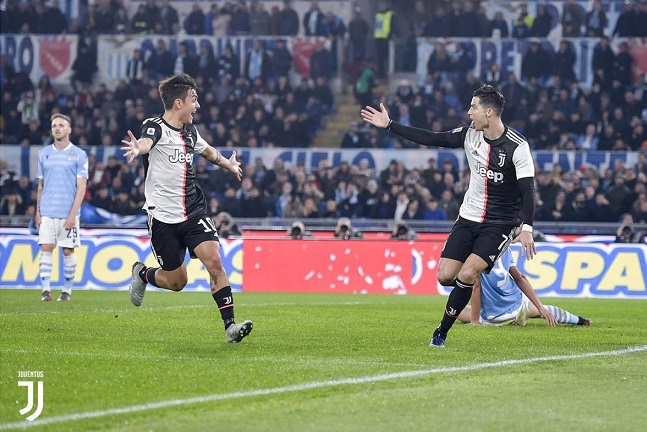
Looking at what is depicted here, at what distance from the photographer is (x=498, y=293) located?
12359 millimetres

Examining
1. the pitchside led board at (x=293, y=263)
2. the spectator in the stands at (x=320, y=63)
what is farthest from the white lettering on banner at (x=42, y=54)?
the pitchside led board at (x=293, y=263)

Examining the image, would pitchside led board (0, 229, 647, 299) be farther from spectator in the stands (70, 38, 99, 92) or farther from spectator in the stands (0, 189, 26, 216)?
spectator in the stands (70, 38, 99, 92)

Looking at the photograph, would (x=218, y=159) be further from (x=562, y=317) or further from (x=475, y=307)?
(x=562, y=317)

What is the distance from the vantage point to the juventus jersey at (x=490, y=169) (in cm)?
984

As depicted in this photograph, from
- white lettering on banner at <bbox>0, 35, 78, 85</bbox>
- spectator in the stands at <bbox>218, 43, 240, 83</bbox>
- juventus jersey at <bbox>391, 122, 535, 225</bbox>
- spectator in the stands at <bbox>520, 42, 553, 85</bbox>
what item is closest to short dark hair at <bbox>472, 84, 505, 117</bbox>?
juventus jersey at <bbox>391, 122, 535, 225</bbox>

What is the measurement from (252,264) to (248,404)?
45.9ft

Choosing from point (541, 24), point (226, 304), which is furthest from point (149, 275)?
point (541, 24)

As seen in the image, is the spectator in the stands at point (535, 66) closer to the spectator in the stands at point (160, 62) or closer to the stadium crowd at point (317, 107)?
the stadium crowd at point (317, 107)

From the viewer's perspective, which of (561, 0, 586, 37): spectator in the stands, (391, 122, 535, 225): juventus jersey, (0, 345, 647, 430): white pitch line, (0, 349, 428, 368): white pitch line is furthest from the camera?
(561, 0, 586, 37): spectator in the stands

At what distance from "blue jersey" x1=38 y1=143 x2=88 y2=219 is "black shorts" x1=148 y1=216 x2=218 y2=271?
6007mm

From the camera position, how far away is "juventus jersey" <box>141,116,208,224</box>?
9.96 meters

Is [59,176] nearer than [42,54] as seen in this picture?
Yes

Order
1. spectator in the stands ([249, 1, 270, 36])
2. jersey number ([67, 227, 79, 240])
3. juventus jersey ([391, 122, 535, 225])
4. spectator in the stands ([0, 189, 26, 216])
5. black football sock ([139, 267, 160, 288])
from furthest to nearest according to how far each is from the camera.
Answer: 1. spectator in the stands ([249, 1, 270, 36])
2. spectator in the stands ([0, 189, 26, 216])
3. jersey number ([67, 227, 79, 240])
4. black football sock ([139, 267, 160, 288])
5. juventus jersey ([391, 122, 535, 225])

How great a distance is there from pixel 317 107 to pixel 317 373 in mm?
21302
